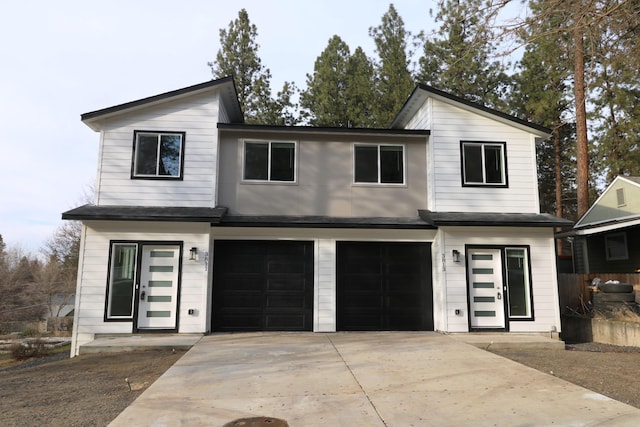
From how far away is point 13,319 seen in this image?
25.4 metres

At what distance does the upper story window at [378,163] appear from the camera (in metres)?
11.3

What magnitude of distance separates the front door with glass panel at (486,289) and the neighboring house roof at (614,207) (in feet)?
18.4

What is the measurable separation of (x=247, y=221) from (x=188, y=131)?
2.82 metres

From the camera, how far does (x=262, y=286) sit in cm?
1057

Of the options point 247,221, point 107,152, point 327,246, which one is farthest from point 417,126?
point 107,152

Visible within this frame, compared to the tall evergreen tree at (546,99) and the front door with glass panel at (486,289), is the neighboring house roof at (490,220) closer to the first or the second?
the front door with glass panel at (486,289)

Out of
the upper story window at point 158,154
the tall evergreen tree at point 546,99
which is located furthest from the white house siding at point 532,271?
the tall evergreen tree at point 546,99

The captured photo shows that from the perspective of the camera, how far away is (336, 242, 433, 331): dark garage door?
1061 cm

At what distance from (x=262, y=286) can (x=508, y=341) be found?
5.82 meters

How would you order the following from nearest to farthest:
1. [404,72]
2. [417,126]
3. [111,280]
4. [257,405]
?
[257,405], [111,280], [417,126], [404,72]

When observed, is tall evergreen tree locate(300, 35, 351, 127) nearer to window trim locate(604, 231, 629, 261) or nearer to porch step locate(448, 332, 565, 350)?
window trim locate(604, 231, 629, 261)

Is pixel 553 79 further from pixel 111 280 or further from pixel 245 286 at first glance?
pixel 111 280

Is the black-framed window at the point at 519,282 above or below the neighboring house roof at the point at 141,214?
below

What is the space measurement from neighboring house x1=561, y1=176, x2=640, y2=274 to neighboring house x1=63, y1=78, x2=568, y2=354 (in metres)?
5.55
